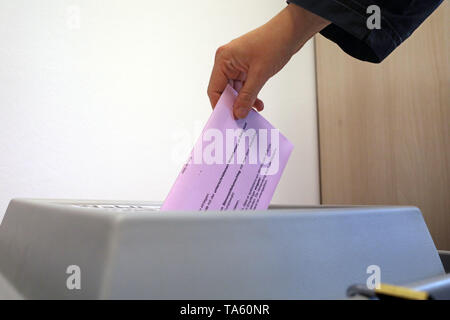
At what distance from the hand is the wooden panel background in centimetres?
90

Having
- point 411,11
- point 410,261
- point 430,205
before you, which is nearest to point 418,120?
point 430,205

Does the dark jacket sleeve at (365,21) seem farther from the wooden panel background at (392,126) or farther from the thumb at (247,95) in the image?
the wooden panel background at (392,126)

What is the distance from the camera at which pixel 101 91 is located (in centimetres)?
103

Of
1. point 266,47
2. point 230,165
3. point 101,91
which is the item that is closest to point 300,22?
point 266,47

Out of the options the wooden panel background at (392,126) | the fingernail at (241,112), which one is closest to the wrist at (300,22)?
the fingernail at (241,112)

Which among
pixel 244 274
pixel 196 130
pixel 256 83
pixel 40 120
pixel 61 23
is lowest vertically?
pixel 244 274

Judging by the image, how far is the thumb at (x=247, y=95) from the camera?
473 millimetres

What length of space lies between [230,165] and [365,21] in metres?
0.23

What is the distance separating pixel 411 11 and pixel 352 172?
102cm

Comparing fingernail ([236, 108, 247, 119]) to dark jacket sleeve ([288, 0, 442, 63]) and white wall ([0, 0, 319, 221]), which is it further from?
white wall ([0, 0, 319, 221])

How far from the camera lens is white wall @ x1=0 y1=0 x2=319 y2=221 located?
2.98ft

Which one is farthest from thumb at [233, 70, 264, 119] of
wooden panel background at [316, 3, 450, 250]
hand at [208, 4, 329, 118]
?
wooden panel background at [316, 3, 450, 250]

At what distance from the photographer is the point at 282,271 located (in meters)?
0.28

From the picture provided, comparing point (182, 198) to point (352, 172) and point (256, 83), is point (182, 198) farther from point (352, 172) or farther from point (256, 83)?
point (352, 172)
